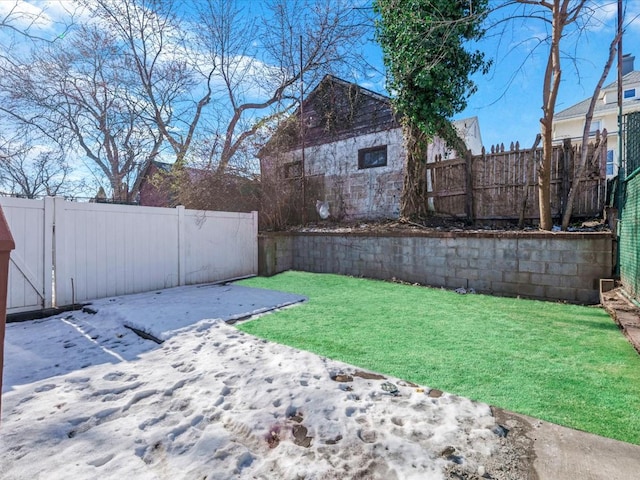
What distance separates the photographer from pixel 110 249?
5.59 meters

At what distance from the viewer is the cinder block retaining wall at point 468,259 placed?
4.87 m

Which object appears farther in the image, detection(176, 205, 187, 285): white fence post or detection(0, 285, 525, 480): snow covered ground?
detection(176, 205, 187, 285): white fence post

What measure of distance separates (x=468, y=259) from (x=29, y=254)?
23.1 feet

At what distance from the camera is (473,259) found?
588cm

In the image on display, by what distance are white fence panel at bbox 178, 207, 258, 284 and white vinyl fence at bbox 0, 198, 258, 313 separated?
2 cm

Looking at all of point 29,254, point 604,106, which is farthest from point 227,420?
point 604,106

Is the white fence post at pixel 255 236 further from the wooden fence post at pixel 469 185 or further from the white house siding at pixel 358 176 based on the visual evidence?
the wooden fence post at pixel 469 185

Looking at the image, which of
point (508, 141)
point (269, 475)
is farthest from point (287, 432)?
point (508, 141)

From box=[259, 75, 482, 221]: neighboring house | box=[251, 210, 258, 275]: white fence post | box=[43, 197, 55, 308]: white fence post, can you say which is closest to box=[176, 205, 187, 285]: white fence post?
box=[251, 210, 258, 275]: white fence post

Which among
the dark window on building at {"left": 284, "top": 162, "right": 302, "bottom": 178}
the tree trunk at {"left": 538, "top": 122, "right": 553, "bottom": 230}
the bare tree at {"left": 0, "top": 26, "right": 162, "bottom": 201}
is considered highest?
the bare tree at {"left": 0, "top": 26, "right": 162, "bottom": 201}

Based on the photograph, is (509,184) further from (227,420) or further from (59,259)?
(59,259)

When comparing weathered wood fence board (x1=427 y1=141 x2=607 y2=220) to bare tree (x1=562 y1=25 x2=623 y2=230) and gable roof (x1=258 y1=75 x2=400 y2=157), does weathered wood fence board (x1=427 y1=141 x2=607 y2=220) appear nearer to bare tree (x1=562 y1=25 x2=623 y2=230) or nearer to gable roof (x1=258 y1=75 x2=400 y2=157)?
bare tree (x1=562 y1=25 x2=623 y2=230)

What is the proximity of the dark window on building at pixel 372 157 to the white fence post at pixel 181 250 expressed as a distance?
6149 millimetres

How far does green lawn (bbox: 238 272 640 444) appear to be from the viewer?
217 cm
